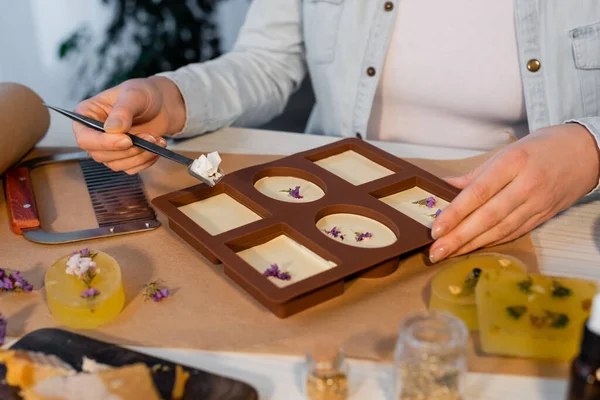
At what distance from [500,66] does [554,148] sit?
406mm

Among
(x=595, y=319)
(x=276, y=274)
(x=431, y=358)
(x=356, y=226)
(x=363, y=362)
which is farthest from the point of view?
(x=356, y=226)

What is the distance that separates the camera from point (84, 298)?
0.91 meters

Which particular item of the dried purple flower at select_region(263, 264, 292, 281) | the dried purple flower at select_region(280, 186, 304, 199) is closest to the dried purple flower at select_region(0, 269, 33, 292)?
the dried purple flower at select_region(263, 264, 292, 281)

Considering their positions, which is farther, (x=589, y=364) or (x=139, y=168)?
(x=139, y=168)

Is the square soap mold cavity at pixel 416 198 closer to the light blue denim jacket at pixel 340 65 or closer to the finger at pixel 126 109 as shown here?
the light blue denim jacket at pixel 340 65

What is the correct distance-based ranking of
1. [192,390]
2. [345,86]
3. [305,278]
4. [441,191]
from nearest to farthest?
[192,390] < [305,278] < [441,191] < [345,86]

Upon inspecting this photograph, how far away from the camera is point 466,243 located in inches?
40.9

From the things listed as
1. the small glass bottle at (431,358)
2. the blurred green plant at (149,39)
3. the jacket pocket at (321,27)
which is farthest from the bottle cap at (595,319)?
the blurred green plant at (149,39)

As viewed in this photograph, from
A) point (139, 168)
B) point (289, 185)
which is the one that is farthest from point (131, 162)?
point (289, 185)

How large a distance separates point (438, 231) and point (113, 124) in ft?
1.83

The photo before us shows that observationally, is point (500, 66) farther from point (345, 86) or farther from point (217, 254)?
point (217, 254)

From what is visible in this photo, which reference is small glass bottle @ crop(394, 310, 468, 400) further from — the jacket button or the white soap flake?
the jacket button

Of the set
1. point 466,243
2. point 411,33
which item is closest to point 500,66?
point 411,33

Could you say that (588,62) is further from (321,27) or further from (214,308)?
(214,308)
